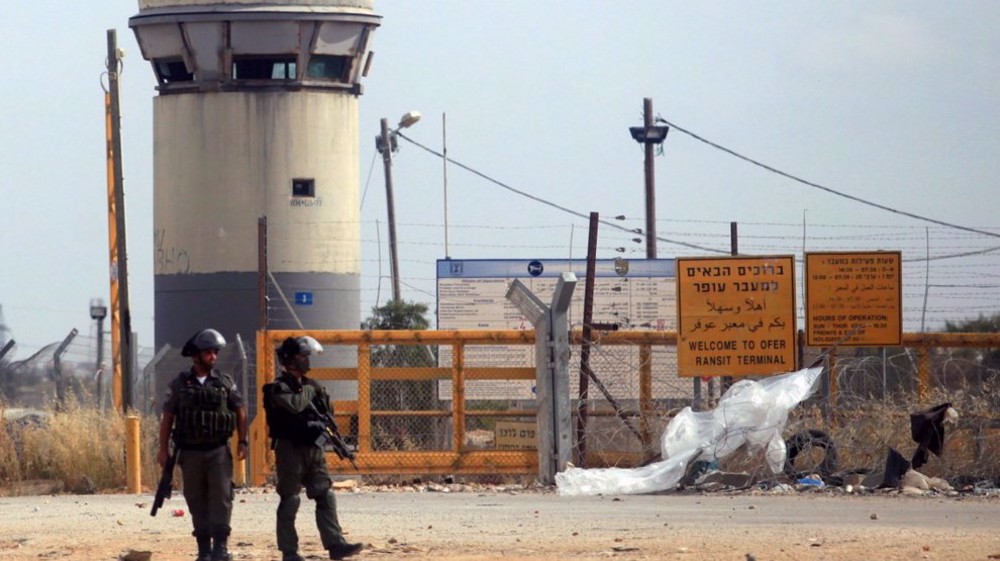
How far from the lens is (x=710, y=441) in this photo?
19156 mm

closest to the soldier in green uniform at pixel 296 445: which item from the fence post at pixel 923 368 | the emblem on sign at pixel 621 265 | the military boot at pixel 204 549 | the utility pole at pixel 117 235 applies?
the military boot at pixel 204 549

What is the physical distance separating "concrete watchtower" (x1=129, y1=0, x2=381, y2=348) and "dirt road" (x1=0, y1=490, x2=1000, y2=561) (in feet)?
49.9

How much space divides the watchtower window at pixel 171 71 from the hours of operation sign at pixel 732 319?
1650cm

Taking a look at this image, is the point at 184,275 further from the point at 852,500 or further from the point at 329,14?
the point at 852,500

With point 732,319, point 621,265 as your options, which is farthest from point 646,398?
point 621,265

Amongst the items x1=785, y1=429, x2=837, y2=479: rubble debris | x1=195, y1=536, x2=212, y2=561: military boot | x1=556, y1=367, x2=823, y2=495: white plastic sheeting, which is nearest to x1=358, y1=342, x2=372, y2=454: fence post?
x1=556, y1=367, x2=823, y2=495: white plastic sheeting

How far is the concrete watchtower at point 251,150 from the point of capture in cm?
3391

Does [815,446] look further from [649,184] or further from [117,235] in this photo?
[649,184]

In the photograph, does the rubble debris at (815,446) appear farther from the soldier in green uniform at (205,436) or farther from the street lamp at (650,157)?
the street lamp at (650,157)

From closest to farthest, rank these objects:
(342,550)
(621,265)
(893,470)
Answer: (342,550), (893,470), (621,265)

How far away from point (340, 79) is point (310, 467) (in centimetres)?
2293

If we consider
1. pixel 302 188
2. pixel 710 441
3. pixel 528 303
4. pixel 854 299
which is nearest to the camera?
pixel 710 441

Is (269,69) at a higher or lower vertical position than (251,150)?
higher

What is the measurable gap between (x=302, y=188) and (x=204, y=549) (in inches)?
875
